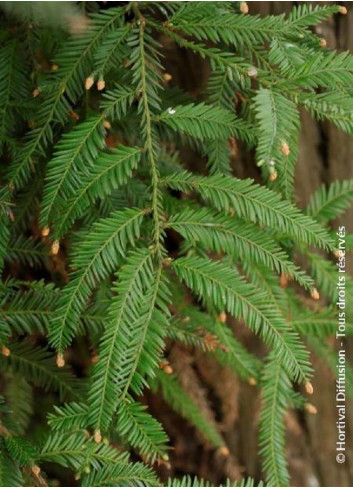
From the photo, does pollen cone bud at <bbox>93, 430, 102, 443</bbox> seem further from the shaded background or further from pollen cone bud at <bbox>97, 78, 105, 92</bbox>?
the shaded background

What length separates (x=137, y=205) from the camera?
4.15 feet

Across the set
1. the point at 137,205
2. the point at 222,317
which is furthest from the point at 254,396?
the point at 137,205

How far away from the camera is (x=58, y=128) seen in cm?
122

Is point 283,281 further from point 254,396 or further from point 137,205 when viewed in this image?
point 254,396

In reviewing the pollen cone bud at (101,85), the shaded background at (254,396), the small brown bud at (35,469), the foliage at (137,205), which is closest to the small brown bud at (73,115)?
the foliage at (137,205)

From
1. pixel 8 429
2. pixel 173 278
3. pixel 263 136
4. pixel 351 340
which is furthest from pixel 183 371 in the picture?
pixel 263 136

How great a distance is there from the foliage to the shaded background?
Answer: 0.35 meters

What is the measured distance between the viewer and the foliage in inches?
39.6

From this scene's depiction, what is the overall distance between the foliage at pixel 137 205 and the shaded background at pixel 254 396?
35 cm

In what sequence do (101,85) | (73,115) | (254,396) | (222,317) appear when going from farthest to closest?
(254,396) < (222,317) < (73,115) < (101,85)

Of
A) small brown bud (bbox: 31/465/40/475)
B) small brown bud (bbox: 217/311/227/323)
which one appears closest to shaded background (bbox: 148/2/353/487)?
small brown bud (bbox: 217/311/227/323)

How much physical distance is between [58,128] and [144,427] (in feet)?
2.01

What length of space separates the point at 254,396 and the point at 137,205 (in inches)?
37.8

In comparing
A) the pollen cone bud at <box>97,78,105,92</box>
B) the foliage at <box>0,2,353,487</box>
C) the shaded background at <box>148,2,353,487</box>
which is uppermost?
the pollen cone bud at <box>97,78,105,92</box>
